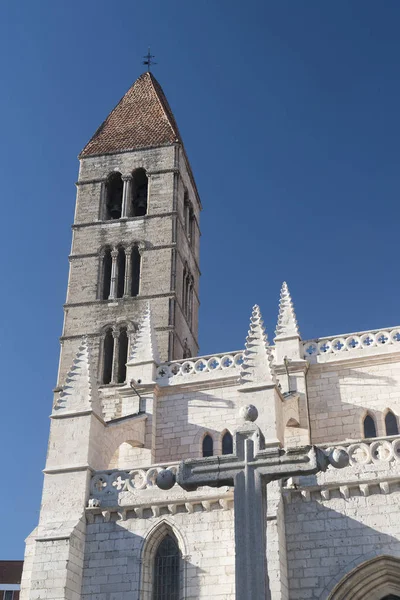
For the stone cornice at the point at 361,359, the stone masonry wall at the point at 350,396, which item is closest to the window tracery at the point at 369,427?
the stone masonry wall at the point at 350,396

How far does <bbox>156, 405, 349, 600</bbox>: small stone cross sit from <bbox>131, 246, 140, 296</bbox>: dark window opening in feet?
72.5

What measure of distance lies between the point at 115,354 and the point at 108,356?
0.55 m

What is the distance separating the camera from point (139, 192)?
3438 cm

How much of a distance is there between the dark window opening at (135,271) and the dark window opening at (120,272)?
0.39 m

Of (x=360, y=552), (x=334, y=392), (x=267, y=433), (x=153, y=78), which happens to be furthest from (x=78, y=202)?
(x=360, y=552)

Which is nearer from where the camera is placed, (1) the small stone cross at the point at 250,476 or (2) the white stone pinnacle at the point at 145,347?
(1) the small stone cross at the point at 250,476

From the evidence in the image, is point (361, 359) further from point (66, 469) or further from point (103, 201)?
point (103, 201)

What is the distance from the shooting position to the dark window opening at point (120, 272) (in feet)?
100

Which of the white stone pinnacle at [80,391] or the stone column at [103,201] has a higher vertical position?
the stone column at [103,201]

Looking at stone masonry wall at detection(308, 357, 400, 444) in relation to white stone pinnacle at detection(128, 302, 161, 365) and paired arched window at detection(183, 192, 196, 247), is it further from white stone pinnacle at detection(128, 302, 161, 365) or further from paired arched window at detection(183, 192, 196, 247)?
paired arched window at detection(183, 192, 196, 247)

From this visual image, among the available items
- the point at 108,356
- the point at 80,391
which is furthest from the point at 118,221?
the point at 80,391

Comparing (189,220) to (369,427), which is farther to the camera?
(189,220)

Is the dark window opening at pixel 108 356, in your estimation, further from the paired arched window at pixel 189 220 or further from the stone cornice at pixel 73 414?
the stone cornice at pixel 73 414

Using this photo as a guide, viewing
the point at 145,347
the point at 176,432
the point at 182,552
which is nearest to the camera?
the point at 182,552
